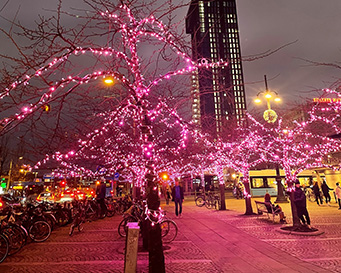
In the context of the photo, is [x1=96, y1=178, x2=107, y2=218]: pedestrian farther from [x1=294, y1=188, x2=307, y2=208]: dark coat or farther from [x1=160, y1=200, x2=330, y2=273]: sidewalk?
[x1=294, y1=188, x2=307, y2=208]: dark coat

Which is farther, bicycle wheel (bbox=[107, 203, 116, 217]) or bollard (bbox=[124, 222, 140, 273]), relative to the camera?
bicycle wheel (bbox=[107, 203, 116, 217])

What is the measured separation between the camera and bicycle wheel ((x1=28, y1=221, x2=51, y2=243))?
355 inches

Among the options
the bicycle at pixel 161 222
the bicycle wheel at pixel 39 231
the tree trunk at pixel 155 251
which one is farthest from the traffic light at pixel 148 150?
the bicycle wheel at pixel 39 231

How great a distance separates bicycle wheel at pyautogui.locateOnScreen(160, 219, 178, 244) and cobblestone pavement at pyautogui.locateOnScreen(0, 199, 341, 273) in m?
0.28

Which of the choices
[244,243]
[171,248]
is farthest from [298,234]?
[171,248]

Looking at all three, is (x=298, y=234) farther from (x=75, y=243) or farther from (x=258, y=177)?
(x=258, y=177)

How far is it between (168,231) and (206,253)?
1.91 m

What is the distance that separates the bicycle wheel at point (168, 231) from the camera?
28.0 feet

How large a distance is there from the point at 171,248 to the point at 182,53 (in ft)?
18.7

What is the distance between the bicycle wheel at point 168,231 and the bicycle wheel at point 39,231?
13.8 feet

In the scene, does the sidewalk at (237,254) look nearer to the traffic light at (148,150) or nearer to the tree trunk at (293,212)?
the tree trunk at (293,212)

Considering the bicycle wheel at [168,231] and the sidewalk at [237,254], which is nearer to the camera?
the sidewalk at [237,254]

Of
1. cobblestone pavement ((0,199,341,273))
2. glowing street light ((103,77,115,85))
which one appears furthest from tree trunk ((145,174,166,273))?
glowing street light ((103,77,115,85))

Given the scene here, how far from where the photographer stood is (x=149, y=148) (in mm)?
5699
